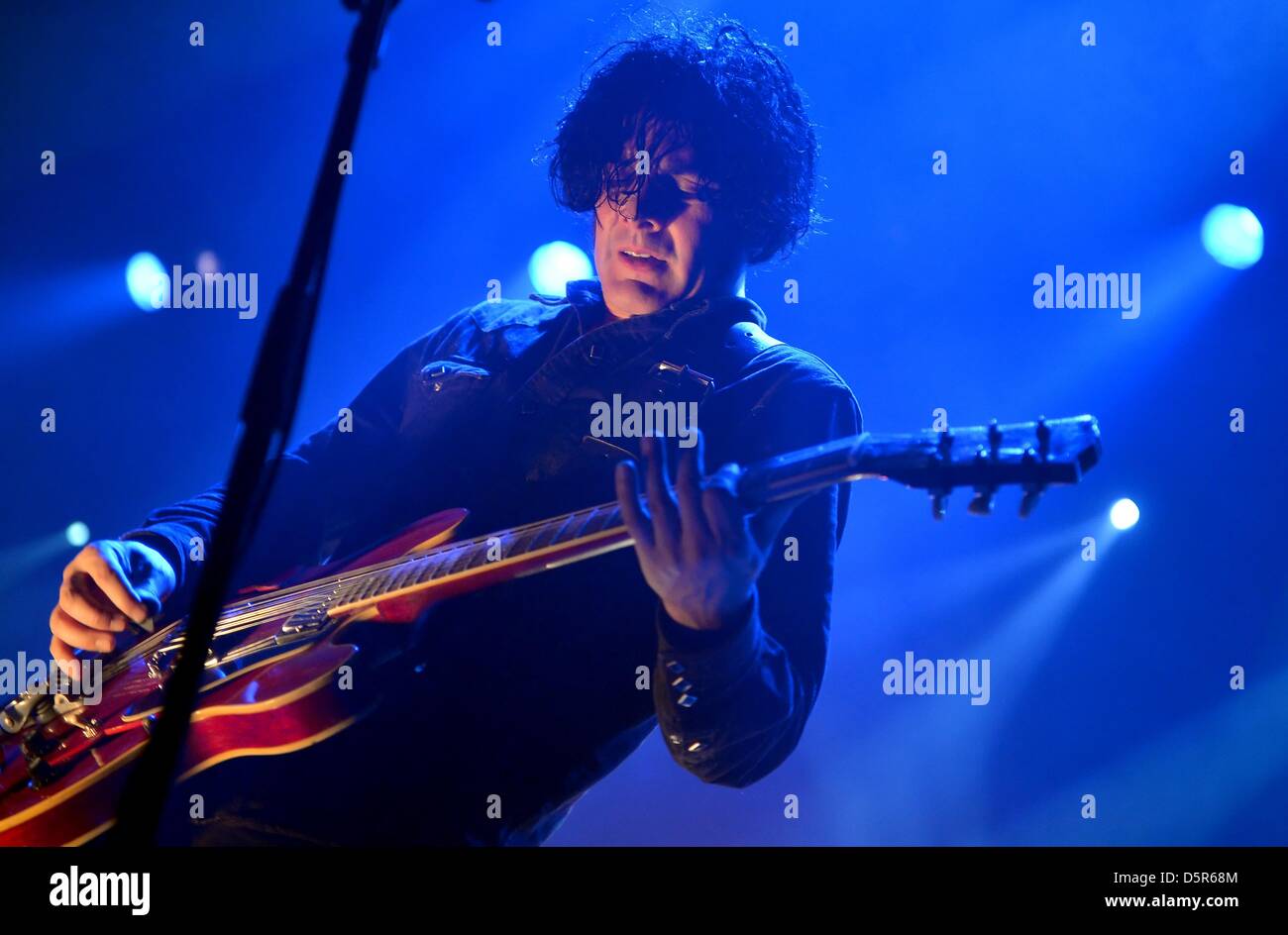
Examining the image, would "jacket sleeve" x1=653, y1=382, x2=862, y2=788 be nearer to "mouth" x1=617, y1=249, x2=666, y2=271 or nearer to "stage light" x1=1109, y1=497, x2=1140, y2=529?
"mouth" x1=617, y1=249, x2=666, y2=271

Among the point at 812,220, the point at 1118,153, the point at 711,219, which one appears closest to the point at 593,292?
the point at 711,219

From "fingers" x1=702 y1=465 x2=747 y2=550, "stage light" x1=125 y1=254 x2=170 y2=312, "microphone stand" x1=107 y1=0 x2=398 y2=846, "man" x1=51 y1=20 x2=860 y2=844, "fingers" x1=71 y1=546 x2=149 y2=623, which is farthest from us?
"stage light" x1=125 y1=254 x2=170 y2=312

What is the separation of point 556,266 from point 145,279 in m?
0.90

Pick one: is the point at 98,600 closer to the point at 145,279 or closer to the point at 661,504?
the point at 145,279

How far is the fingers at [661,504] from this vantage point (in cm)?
167

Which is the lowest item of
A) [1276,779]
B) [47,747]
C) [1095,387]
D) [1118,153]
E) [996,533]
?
[1276,779]

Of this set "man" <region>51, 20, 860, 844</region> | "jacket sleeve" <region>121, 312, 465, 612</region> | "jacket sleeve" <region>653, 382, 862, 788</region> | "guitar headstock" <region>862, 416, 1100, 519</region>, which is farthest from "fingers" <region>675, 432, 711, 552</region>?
"jacket sleeve" <region>121, 312, 465, 612</region>

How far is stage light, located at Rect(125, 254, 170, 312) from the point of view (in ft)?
7.34

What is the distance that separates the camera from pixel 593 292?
84.2 inches

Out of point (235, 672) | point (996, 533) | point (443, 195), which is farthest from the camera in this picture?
point (443, 195)

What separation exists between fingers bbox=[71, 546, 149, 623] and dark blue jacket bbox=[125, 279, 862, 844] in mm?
211

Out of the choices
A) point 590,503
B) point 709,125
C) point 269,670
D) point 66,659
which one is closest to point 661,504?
point 590,503

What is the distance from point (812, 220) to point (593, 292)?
477 mm

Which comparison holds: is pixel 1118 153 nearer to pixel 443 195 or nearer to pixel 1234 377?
pixel 1234 377
